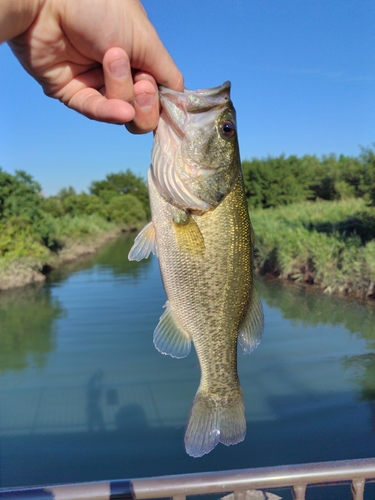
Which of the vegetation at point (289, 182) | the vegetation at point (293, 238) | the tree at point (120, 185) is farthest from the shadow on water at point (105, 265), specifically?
the tree at point (120, 185)

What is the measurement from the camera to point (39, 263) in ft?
59.4

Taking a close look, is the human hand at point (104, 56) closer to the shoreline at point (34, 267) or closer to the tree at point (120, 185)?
the shoreline at point (34, 267)

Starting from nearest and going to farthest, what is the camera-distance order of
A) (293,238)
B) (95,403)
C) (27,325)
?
1. (95,403)
2. (27,325)
3. (293,238)

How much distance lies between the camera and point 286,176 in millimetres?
44031

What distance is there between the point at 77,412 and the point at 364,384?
4.90m

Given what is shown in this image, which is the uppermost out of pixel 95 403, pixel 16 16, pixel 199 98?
pixel 16 16

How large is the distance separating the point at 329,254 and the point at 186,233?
12061 millimetres

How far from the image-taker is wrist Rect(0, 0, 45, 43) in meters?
1.42

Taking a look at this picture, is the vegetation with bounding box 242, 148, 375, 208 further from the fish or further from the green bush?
the fish

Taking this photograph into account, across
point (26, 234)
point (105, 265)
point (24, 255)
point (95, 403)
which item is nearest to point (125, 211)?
point (105, 265)

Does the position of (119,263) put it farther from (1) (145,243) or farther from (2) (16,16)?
(2) (16,16)

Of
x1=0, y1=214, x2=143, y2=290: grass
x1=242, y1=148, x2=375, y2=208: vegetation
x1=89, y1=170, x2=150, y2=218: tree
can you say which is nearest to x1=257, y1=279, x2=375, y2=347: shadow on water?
x1=0, y1=214, x2=143, y2=290: grass

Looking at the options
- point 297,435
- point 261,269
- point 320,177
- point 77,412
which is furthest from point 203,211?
point 320,177

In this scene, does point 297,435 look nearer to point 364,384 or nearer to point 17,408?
point 364,384
